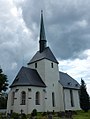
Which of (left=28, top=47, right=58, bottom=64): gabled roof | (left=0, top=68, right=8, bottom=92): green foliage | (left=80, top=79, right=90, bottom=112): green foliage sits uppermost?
(left=28, top=47, right=58, bottom=64): gabled roof

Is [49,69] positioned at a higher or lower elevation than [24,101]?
higher

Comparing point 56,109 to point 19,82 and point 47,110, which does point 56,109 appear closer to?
point 47,110

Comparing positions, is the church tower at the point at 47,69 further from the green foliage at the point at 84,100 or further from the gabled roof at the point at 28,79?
the green foliage at the point at 84,100

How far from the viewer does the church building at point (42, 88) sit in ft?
128

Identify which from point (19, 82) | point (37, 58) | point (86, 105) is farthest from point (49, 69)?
point (86, 105)

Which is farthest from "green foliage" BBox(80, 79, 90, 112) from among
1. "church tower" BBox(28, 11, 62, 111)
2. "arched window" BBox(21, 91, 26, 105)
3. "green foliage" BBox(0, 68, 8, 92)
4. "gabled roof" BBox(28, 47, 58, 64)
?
"green foliage" BBox(0, 68, 8, 92)

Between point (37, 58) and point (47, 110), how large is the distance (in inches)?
505

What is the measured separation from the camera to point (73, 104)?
4747 cm

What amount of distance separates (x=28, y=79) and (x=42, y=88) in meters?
3.79

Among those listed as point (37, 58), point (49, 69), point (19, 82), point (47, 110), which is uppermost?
point (37, 58)

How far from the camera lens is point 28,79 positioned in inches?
1599

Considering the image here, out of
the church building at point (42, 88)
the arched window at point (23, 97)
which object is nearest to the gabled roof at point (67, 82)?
the church building at point (42, 88)

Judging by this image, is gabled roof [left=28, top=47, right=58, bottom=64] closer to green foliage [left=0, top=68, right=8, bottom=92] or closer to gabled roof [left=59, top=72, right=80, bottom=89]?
gabled roof [left=59, top=72, right=80, bottom=89]

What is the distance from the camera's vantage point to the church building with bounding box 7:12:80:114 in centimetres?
3903
